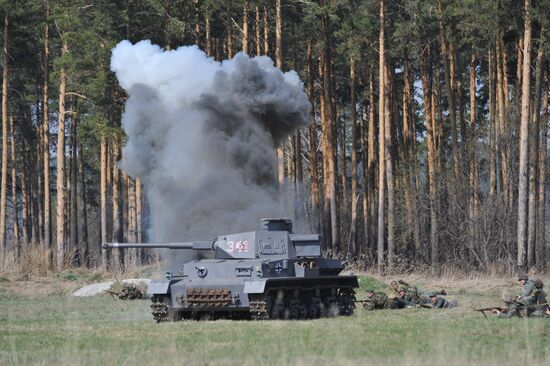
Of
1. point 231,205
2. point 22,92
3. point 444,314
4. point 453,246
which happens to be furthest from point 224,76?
point 22,92

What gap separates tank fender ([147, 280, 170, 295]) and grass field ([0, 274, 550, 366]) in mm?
678

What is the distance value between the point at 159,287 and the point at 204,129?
689 centimetres

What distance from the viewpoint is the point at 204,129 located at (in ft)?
95.3

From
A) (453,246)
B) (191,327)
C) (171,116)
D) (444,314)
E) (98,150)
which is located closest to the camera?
(191,327)

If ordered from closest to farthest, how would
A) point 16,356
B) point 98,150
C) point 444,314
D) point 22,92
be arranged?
point 16,356, point 444,314, point 22,92, point 98,150

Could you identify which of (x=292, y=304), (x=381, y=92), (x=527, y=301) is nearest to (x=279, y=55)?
(x=381, y=92)

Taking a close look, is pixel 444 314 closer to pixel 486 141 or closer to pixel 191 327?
pixel 191 327

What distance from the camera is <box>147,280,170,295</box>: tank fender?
912 inches

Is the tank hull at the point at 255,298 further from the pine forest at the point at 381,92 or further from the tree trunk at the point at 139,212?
the tree trunk at the point at 139,212

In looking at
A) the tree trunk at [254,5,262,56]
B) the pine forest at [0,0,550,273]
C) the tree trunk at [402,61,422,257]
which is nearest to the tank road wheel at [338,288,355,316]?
the pine forest at [0,0,550,273]

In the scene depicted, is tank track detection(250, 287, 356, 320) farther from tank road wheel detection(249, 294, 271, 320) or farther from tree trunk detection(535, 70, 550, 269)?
→ tree trunk detection(535, 70, 550, 269)

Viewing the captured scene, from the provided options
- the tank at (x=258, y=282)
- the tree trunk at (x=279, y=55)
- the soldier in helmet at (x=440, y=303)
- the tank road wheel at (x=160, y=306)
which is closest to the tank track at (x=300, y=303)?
the tank at (x=258, y=282)

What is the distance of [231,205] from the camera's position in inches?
1091

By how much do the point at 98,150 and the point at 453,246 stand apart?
2650 cm
